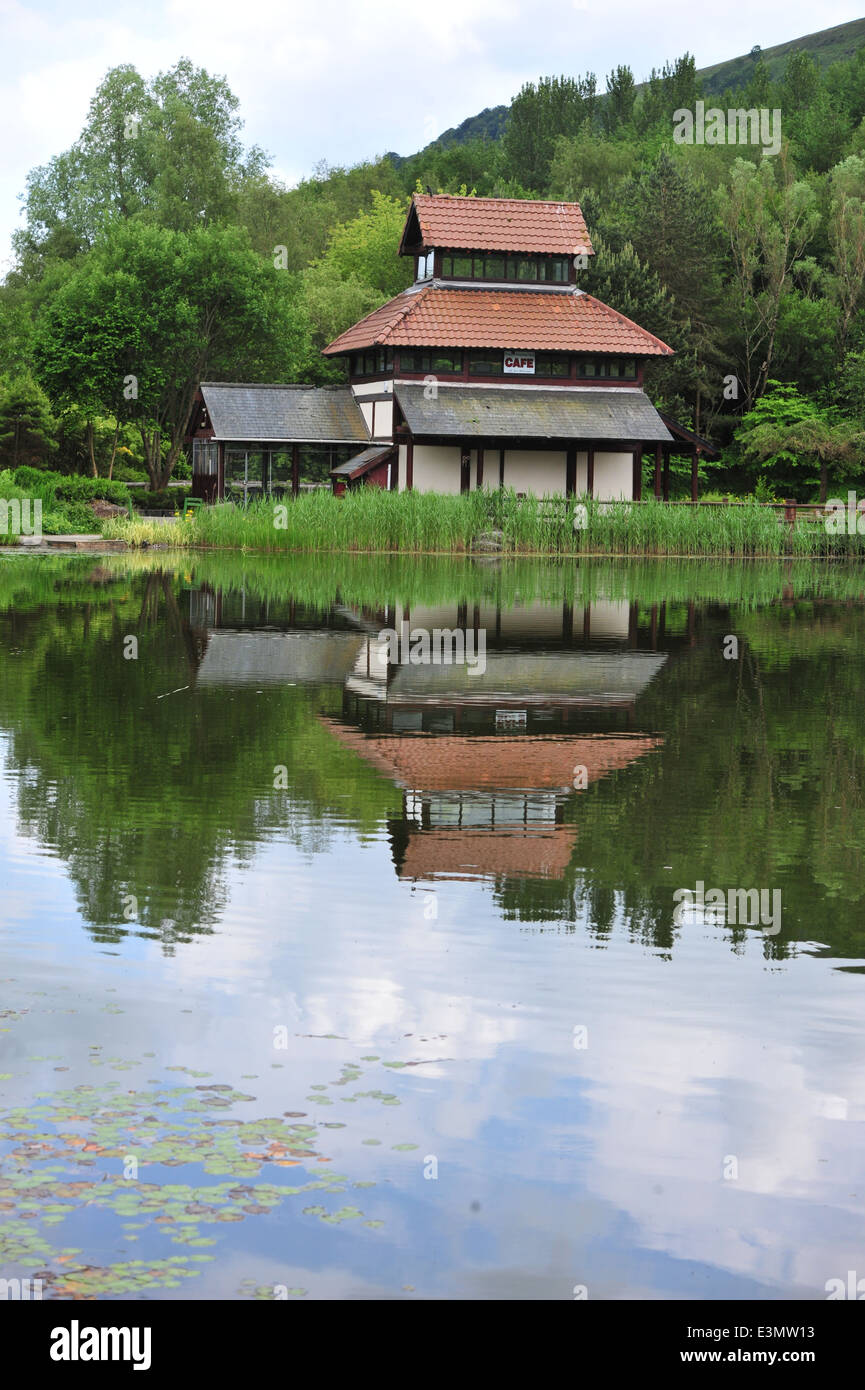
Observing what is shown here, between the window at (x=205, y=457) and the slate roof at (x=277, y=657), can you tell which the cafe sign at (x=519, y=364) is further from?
the slate roof at (x=277, y=657)

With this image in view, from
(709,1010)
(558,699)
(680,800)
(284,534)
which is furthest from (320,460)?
(709,1010)

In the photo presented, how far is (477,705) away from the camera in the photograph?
1641 centimetres

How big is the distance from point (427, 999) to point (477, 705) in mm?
9477

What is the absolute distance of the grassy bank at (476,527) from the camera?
4347cm

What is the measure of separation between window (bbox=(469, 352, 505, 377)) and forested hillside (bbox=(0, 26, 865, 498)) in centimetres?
952

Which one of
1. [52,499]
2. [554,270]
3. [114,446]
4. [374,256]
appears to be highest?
[374,256]

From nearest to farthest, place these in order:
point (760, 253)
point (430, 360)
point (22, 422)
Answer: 1. point (430, 360)
2. point (22, 422)
3. point (760, 253)

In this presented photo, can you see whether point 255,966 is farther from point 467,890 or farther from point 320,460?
point 320,460

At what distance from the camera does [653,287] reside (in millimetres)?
67562

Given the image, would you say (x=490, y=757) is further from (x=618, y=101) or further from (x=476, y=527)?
(x=618, y=101)

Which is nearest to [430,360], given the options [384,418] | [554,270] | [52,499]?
[384,418]

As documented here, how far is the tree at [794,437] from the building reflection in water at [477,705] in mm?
38717

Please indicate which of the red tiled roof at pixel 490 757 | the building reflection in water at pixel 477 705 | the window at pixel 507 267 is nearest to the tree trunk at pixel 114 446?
the window at pixel 507 267

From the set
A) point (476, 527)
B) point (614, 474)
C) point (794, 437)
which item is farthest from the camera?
point (794, 437)
